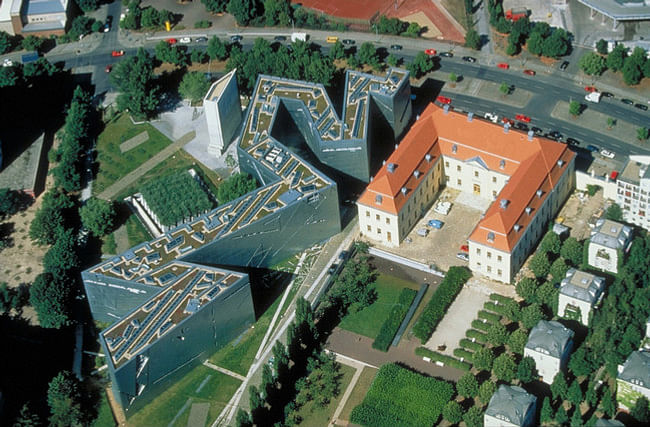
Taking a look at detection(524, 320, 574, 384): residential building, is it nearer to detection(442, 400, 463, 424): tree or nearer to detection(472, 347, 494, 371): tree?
detection(472, 347, 494, 371): tree

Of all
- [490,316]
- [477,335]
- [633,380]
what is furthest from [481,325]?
[633,380]

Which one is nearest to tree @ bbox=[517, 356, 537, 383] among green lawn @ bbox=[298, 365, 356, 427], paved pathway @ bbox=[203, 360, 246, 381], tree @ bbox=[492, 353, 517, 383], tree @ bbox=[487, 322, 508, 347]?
tree @ bbox=[492, 353, 517, 383]

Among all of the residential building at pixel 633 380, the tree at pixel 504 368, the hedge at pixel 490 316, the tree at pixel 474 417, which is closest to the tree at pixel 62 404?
the tree at pixel 474 417

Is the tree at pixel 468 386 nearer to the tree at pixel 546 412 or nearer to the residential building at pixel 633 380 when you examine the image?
the tree at pixel 546 412

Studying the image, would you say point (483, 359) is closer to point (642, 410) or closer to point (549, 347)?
point (549, 347)

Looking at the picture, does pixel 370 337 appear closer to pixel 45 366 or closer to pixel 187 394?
pixel 187 394

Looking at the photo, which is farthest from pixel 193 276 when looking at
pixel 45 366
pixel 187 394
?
pixel 45 366
